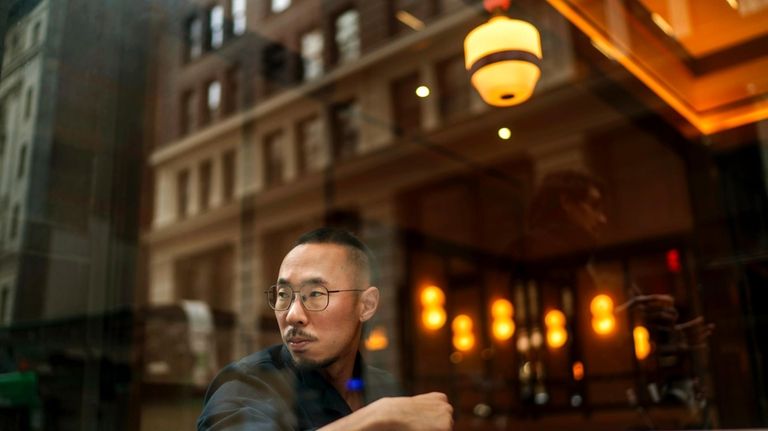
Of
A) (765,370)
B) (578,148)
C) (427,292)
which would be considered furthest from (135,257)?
(427,292)

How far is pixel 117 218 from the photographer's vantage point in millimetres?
4434

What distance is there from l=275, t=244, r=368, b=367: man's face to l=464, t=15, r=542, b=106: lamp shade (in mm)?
1757

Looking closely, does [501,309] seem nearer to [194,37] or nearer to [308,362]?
[194,37]

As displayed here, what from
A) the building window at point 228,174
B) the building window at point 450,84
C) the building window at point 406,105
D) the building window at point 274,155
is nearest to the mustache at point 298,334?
the building window at point 450,84

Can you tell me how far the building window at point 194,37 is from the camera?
4223mm

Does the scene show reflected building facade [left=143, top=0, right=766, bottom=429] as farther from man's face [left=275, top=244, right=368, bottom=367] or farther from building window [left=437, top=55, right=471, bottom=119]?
man's face [left=275, top=244, right=368, bottom=367]

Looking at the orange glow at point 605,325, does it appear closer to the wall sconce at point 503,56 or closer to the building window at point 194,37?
the wall sconce at point 503,56

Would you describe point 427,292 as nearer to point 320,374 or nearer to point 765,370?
point 765,370

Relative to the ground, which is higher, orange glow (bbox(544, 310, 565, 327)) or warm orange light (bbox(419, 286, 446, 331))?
warm orange light (bbox(419, 286, 446, 331))

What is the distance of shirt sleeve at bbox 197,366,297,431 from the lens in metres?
1.47

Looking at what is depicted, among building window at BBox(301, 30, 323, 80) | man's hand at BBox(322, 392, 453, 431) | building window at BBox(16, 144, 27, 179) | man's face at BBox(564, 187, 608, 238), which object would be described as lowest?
man's hand at BBox(322, 392, 453, 431)

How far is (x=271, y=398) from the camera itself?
1.54 metres

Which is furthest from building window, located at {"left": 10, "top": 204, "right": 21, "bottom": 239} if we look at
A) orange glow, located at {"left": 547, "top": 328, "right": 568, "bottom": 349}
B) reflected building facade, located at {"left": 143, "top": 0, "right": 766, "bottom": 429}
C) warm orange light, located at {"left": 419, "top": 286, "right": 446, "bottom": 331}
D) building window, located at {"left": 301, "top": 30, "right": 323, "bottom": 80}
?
warm orange light, located at {"left": 419, "top": 286, "right": 446, "bottom": 331}

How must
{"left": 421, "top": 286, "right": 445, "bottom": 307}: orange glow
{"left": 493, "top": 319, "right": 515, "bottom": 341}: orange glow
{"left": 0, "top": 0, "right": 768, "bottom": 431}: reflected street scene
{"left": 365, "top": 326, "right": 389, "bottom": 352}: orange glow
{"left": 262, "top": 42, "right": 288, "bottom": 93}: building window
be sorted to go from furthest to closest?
{"left": 421, "top": 286, "right": 445, "bottom": 307}: orange glow < {"left": 493, "top": 319, "right": 515, "bottom": 341}: orange glow < {"left": 262, "top": 42, "right": 288, "bottom": 93}: building window < {"left": 365, "top": 326, "right": 389, "bottom": 352}: orange glow < {"left": 0, "top": 0, "right": 768, "bottom": 431}: reflected street scene
